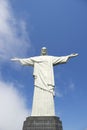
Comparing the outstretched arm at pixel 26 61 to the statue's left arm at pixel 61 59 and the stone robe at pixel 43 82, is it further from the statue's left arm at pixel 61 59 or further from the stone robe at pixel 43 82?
the statue's left arm at pixel 61 59

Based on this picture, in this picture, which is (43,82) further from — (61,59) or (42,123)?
(42,123)

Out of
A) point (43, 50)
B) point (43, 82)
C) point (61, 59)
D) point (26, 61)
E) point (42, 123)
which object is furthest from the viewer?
point (43, 50)

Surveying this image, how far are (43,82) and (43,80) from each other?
0.43 feet

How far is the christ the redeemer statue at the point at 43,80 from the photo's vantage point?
14516 mm

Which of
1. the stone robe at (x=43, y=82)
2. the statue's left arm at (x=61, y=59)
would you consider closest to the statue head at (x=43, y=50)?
the stone robe at (x=43, y=82)

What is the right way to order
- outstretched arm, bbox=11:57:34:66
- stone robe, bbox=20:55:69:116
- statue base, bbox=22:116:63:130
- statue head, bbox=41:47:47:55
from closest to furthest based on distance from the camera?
1. statue base, bbox=22:116:63:130
2. stone robe, bbox=20:55:69:116
3. outstretched arm, bbox=11:57:34:66
4. statue head, bbox=41:47:47:55

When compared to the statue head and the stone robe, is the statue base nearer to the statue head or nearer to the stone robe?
the stone robe

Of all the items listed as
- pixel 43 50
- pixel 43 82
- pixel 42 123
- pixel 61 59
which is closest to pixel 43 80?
pixel 43 82

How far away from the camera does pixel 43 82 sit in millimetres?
15289

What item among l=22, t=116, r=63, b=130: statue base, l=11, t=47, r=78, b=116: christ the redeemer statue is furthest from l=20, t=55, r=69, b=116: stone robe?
Result: l=22, t=116, r=63, b=130: statue base

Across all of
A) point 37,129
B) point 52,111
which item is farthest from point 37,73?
point 37,129

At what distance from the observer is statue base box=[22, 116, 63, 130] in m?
13.7

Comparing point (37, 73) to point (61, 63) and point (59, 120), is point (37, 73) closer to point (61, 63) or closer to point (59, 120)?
point (61, 63)

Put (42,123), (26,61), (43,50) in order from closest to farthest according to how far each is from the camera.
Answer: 1. (42,123)
2. (26,61)
3. (43,50)
